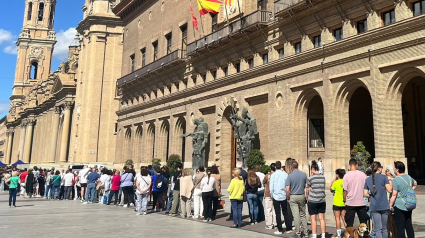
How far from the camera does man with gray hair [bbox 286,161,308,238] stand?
986 centimetres

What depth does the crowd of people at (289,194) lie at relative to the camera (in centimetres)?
784

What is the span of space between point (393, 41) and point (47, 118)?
256 ft

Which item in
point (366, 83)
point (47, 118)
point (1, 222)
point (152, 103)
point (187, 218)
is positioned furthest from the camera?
point (47, 118)

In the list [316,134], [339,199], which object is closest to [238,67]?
[316,134]

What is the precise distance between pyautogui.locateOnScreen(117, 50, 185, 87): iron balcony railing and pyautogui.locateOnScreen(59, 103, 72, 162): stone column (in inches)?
887

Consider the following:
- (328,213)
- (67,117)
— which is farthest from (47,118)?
(328,213)

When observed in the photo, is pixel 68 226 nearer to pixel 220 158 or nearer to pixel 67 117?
pixel 220 158

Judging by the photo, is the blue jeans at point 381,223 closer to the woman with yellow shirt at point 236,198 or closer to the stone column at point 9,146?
the woman with yellow shirt at point 236,198

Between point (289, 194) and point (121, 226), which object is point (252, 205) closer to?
point (289, 194)

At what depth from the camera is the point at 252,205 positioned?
12.5 meters

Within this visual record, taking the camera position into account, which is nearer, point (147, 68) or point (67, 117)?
point (147, 68)

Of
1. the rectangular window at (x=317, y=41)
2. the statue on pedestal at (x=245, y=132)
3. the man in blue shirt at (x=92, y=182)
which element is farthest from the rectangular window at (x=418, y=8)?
the man in blue shirt at (x=92, y=182)

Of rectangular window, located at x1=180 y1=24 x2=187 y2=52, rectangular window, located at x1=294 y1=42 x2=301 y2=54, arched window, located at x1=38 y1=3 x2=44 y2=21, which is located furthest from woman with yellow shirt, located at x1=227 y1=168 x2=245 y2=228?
arched window, located at x1=38 y1=3 x2=44 y2=21

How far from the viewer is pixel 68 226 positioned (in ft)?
38.4
